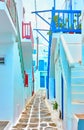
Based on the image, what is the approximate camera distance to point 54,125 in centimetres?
669

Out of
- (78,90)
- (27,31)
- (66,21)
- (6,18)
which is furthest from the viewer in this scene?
(27,31)

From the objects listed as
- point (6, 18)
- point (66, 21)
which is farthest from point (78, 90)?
point (66, 21)

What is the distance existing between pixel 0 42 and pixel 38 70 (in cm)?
2663

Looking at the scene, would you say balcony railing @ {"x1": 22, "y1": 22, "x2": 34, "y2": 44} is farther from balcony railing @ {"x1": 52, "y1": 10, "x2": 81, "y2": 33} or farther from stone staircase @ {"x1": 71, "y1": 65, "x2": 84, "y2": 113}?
stone staircase @ {"x1": 71, "y1": 65, "x2": 84, "y2": 113}

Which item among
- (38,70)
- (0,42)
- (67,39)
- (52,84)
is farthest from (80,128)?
(38,70)

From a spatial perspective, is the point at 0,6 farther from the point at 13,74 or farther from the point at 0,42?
the point at 13,74

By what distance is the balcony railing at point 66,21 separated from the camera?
30.6 ft

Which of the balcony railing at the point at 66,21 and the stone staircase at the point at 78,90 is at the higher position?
the balcony railing at the point at 66,21

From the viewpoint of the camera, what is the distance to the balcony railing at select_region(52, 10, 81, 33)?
30.6 ft

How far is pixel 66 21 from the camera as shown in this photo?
→ 9555 millimetres

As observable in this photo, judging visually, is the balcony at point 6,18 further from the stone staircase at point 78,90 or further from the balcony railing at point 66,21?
the balcony railing at point 66,21

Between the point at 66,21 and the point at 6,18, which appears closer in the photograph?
the point at 6,18

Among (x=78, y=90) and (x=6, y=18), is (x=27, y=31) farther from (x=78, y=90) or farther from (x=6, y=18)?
(x=6, y=18)

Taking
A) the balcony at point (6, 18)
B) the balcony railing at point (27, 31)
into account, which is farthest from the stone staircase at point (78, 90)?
the balcony railing at point (27, 31)
